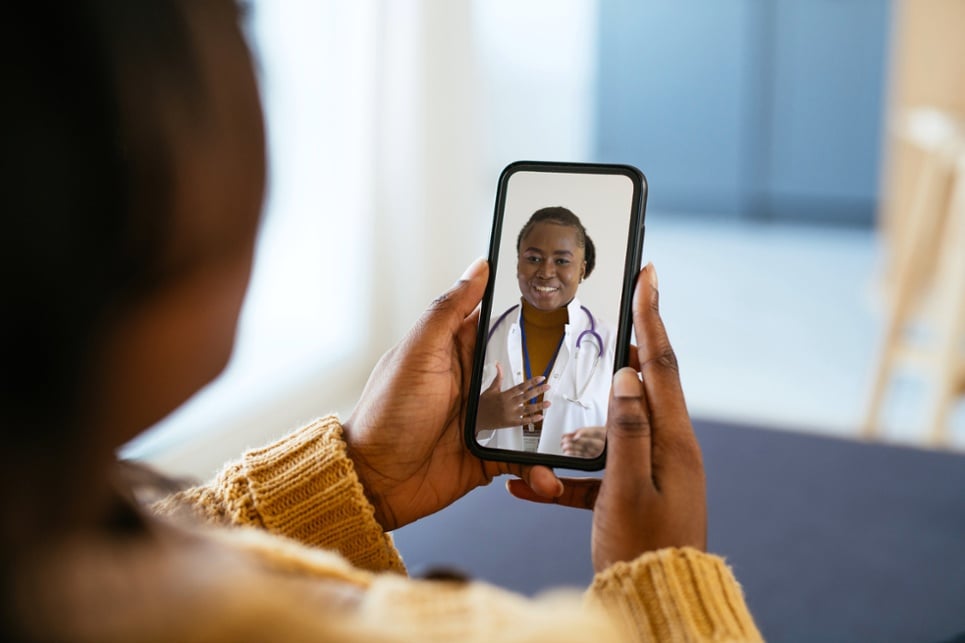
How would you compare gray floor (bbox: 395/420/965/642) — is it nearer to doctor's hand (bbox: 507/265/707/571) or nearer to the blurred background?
the blurred background

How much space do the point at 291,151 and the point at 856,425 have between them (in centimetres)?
133

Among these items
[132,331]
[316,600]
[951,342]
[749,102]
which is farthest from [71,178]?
[749,102]

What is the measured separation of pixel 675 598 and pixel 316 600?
0.20 meters

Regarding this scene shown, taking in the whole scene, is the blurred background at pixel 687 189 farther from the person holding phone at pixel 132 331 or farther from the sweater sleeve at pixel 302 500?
the person holding phone at pixel 132 331

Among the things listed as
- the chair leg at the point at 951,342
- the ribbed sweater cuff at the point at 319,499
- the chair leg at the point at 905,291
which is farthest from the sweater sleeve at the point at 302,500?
the chair leg at the point at 905,291

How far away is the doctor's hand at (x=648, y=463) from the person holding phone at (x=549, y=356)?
0.09 ft

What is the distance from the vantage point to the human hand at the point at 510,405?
2.15 feet

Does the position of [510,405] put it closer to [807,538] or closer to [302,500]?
[302,500]

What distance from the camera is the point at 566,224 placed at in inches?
26.2

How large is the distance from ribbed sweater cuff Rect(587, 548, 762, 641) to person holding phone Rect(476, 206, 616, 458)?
0.42ft

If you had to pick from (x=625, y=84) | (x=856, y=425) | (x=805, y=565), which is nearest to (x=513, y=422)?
(x=805, y=565)

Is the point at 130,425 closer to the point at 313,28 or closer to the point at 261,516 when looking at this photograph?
the point at 261,516

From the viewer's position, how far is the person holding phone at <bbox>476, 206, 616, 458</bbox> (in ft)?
2.11

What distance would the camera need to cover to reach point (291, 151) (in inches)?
73.5
